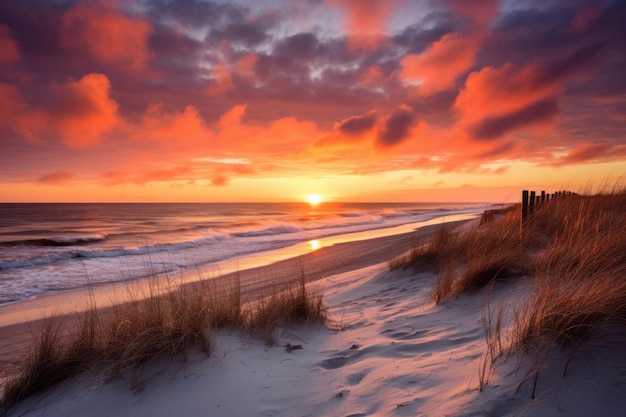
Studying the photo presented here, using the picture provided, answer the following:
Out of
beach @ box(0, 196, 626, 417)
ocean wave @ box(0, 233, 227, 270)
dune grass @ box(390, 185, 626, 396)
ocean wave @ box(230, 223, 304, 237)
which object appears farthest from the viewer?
ocean wave @ box(230, 223, 304, 237)

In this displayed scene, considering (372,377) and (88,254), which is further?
(88,254)

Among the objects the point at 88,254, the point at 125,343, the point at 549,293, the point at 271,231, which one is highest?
the point at 549,293

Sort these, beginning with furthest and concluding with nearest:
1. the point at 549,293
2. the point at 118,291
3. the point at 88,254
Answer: the point at 88,254 < the point at 118,291 < the point at 549,293

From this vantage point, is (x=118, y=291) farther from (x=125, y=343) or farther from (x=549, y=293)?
(x=549, y=293)

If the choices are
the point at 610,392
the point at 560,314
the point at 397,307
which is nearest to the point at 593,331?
the point at 560,314

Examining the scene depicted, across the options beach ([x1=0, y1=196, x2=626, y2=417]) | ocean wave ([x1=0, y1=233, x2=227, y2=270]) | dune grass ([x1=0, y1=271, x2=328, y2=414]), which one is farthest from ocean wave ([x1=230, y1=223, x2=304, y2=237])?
beach ([x1=0, y1=196, x2=626, y2=417])

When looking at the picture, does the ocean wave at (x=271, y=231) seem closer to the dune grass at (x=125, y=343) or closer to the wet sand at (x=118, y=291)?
the wet sand at (x=118, y=291)

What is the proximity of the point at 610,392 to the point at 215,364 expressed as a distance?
10.0 ft

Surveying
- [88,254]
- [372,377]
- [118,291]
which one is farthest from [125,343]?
[88,254]

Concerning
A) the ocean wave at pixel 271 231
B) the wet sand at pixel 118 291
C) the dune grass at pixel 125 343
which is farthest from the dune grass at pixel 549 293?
the ocean wave at pixel 271 231

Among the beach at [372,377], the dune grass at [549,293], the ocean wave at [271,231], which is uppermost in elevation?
the dune grass at [549,293]

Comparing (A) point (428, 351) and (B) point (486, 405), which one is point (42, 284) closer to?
(A) point (428, 351)

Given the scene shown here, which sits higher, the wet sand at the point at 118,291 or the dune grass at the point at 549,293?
the dune grass at the point at 549,293

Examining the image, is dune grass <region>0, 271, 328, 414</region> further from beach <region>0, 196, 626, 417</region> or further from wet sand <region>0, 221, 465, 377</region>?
wet sand <region>0, 221, 465, 377</region>
